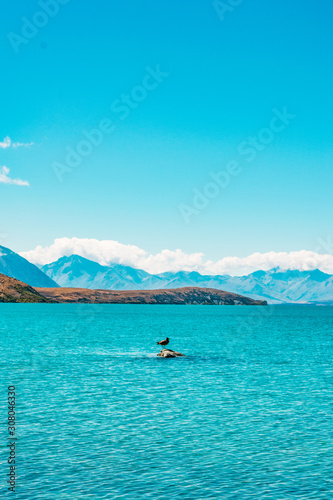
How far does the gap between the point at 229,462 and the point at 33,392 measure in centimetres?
2841

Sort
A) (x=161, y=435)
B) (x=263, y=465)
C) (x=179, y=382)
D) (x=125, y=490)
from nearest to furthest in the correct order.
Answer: (x=125, y=490) → (x=263, y=465) → (x=161, y=435) → (x=179, y=382)

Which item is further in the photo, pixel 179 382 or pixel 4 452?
pixel 179 382

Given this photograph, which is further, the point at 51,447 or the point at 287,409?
the point at 287,409

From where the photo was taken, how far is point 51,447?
34.8 metres

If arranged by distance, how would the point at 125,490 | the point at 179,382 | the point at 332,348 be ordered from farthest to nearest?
the point at 332,348 < the point at 179,382 < the point at 125,490

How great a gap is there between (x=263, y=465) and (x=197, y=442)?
20.1 ft

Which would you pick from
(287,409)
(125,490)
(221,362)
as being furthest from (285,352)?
(125,490)

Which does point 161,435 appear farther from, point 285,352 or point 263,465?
point 285,352

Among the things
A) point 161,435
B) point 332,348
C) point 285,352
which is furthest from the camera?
point 332,348

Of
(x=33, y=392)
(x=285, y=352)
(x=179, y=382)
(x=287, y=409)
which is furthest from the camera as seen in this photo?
(x=285, y=352)

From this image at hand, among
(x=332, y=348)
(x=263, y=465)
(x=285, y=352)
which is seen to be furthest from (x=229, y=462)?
(x=332, y=348)

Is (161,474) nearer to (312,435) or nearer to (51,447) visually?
(51,447)

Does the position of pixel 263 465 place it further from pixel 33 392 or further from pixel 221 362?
pixel 221 362

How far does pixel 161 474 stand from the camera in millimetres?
30062
